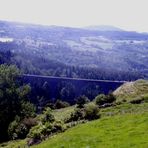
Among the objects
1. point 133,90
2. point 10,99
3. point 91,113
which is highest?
point 91,113

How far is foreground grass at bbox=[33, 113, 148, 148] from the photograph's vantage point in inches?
1326

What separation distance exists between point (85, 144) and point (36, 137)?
1378 centimetres

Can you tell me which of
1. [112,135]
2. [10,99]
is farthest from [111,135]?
[10,99]

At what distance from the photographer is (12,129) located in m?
65.9

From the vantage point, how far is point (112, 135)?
37438mm

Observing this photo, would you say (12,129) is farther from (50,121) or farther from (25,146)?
(25,146)

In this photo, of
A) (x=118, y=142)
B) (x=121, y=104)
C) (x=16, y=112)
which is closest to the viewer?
(x=118, y=142)

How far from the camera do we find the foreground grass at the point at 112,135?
3369cm

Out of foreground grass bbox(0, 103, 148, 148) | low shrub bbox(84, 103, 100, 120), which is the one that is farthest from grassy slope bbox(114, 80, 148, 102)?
foreground grass bbox(0, 103, 148, 148)

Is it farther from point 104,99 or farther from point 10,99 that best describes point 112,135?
point 10,99

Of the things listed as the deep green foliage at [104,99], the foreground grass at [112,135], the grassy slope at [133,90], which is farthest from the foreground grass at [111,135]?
the grassy slope at [133,90]

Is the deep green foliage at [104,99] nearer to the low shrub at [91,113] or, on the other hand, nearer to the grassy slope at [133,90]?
the grassy slope at [133,90]

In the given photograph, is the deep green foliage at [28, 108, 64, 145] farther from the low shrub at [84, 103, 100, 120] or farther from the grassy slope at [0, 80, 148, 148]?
the grassy slope at [0, 80, 148, 148]

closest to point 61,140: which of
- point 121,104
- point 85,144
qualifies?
point 85,144
